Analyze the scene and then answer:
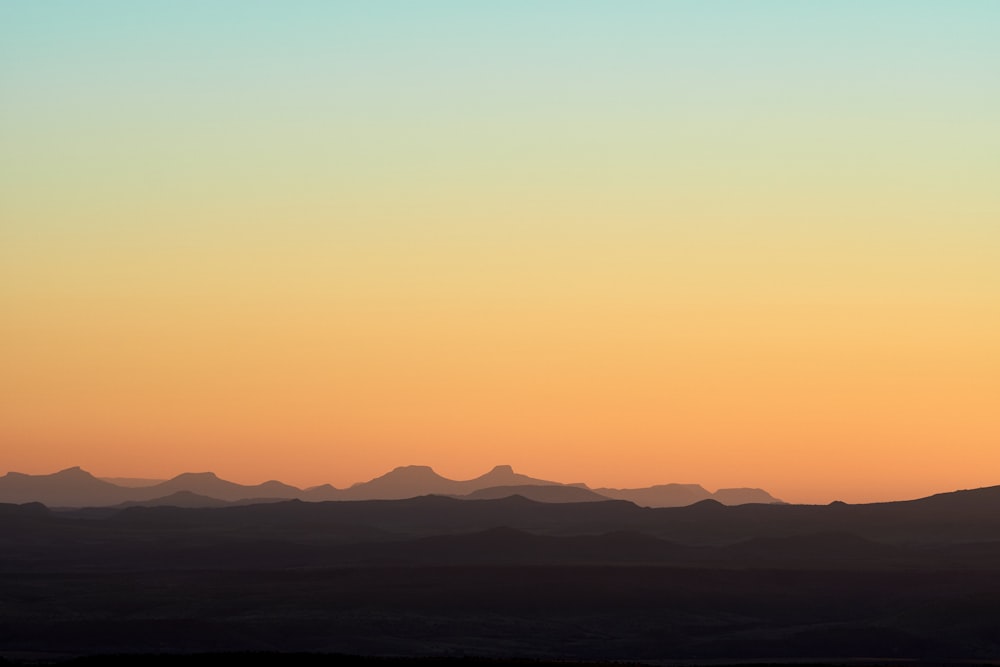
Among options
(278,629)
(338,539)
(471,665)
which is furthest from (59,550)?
(471,665)

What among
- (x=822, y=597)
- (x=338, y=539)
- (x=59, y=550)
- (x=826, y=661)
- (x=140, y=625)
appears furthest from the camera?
(x=338, y=539)

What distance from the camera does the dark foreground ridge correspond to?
85.4m

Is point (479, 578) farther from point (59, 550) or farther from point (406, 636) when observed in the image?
point (59, 550)

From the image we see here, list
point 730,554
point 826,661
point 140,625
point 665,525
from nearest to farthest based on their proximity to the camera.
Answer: point 826,661, point 140,625, point 730,554, point 665,525

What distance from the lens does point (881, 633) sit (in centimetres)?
8900

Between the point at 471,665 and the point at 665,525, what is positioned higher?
the point at 665,525

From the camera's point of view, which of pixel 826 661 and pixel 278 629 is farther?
pixel 278 629

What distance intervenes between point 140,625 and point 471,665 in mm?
36144

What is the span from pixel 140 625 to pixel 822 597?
44.4 m

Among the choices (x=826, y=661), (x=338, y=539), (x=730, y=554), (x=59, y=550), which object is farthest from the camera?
(x=338, y=539)

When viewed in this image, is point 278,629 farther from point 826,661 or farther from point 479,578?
point 826,661

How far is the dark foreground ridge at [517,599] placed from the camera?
85.4 metres

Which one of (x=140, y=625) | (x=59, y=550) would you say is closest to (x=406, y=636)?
(x=140, y=625)

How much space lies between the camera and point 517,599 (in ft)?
333
